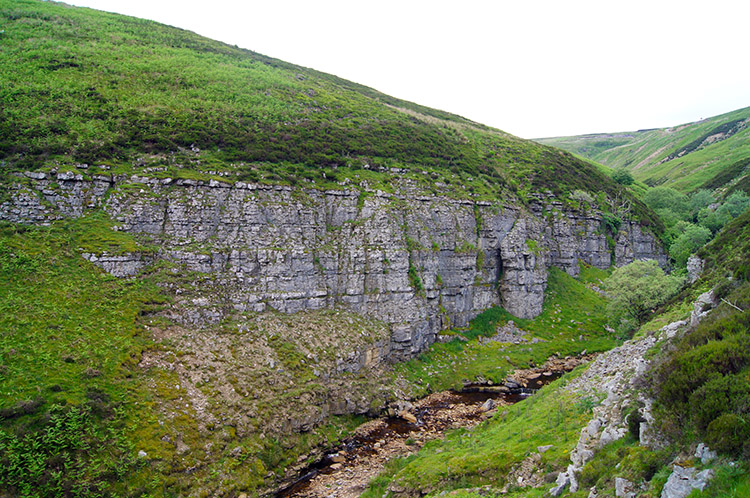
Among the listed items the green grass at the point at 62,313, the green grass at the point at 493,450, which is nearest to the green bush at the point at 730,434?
the green grass at the point at 493,450

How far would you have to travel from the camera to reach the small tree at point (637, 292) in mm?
41844

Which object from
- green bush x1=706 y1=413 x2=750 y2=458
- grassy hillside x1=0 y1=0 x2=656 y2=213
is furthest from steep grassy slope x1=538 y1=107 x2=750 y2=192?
green bush x1=706 y1=413 x2=750 y2=458

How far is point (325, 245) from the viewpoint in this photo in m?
45.1

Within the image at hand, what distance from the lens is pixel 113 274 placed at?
3253 cm

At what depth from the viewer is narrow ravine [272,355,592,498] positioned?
27188mm

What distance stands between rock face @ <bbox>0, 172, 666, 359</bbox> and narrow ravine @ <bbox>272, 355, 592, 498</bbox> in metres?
8.44

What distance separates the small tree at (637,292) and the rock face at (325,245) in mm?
14358

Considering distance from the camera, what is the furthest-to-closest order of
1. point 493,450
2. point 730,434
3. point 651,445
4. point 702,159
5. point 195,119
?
1. point 702,159
2. point 195,119
3. point 493,450
4. point 651,445
5. point 730,434

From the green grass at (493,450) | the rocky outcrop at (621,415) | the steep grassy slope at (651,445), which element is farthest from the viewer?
the green grass at (493,450)

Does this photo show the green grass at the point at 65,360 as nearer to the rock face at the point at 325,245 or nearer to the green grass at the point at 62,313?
the green grass at the point at 62,313

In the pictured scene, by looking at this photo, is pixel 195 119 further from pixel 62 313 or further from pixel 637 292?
pixel 637 292

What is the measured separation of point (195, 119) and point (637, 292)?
194ft

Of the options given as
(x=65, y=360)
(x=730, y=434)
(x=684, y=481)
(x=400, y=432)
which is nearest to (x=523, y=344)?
(x=400, y=432)

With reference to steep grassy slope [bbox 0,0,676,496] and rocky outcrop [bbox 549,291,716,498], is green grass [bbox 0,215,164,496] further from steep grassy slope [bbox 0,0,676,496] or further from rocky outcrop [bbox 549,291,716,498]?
rocky outcrop [bbox 549,291,716,498]
